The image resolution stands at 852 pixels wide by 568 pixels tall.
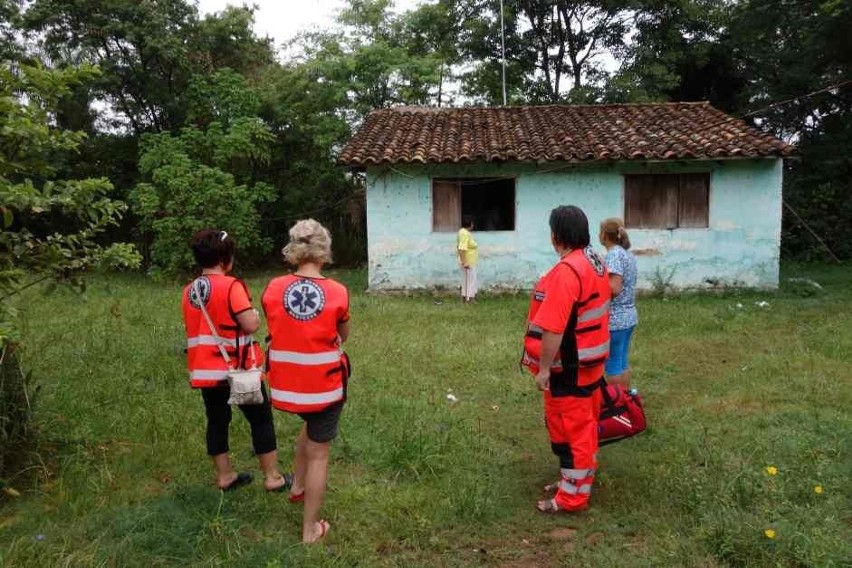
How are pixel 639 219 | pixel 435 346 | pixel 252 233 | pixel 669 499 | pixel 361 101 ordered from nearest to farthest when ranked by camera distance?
1. pixel 669 499
2. pixel 435 346
3. pixel 639 219
4. pixel 252 233
5. pixel 361 101

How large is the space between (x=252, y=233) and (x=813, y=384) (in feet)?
39.4

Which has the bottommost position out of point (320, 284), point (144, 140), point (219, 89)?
point (320, 284)

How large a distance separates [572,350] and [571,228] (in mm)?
649

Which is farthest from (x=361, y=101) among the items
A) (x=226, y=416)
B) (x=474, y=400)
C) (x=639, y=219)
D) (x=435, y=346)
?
(x=226, y=416)

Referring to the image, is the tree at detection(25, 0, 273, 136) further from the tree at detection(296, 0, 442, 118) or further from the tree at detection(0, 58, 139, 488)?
the tree at detection(0, 58, 139, 488)

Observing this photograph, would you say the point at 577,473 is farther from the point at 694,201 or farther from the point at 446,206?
the point at 694,201

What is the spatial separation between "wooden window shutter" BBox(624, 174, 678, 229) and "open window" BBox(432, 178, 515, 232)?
217 centimetres

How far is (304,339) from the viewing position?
9.46ft

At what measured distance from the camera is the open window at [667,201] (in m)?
11.7

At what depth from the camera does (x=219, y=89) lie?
15.6m

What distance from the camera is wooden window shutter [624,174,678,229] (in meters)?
11.7

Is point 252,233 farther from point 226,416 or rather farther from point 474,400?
point 226,416

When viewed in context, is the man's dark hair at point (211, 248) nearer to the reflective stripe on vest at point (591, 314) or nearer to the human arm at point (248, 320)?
the human arm at point (248, 320)

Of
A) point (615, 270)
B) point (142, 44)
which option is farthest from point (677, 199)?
point (142, 44)
